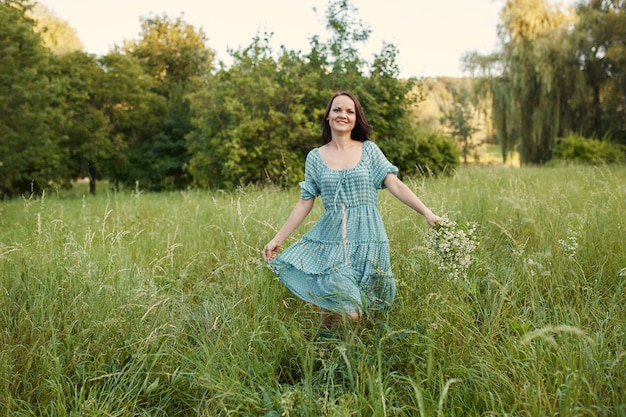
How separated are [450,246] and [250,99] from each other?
10.8 m

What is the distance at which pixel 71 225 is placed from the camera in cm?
600

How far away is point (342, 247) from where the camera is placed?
308 centimetres

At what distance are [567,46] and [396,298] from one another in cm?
1971

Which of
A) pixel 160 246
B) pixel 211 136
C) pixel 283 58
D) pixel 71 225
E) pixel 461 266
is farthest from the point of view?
pixel 211 136

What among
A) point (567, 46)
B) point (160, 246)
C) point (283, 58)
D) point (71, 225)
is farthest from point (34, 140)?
point (567, 46)

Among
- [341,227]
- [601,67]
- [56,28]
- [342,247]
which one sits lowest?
[342,247]

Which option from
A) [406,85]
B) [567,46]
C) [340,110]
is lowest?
[340,110]

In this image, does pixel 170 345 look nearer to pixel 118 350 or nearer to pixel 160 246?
pixel 118 350

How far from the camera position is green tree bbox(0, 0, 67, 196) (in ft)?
44.2

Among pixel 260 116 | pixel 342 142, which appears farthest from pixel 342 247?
pixel 260 116

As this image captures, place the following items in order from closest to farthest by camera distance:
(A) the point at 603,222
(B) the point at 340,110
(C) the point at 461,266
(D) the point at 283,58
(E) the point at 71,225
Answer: (C) the point at 461,266
(B) the point at 340,110
(A) the point at 603,222
(E) the point at 71,225
(D) the point at 283,58

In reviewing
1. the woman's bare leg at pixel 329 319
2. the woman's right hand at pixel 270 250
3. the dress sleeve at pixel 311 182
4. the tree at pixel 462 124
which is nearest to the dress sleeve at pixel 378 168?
the dress sleeve at pixel 311 182

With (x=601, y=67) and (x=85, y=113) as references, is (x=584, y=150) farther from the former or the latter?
(x=85, y=113)

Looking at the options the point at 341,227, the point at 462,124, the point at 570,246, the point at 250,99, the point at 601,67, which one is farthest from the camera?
the point at 462,124
